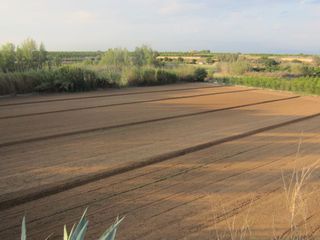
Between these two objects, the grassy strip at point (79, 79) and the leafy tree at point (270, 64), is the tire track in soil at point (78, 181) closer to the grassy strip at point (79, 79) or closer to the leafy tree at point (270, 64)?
the grassy strip at point (79, 79)

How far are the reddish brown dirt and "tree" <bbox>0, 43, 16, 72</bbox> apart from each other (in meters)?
A: 5.51

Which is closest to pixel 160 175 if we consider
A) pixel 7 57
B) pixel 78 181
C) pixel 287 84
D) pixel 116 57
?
pixel 78 181

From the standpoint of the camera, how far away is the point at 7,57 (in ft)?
40.6

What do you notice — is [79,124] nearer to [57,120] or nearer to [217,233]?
[57,120]

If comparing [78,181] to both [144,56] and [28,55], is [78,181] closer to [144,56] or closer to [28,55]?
[28,55]

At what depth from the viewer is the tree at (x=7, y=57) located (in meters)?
11.9

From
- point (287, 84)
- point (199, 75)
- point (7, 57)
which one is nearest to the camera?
point (7, 57)

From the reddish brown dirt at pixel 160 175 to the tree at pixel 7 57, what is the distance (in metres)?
5.51

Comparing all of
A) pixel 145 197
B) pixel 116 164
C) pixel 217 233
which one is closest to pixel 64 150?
pixel 116 164

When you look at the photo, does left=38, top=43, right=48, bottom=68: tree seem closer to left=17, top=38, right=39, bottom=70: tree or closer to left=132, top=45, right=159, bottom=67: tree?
left=17, top=38, right=39, bottom=70: tree

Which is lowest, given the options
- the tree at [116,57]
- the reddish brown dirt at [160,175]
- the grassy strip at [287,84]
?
the grassy strip at [287,84]

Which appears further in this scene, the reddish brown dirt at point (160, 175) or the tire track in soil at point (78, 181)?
the tire track in soil at point (78, 181)

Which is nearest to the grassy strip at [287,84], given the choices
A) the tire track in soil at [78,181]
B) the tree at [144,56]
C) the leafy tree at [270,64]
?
the tree at [144,56]

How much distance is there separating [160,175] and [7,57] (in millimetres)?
10236
